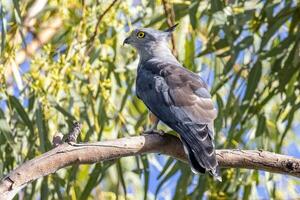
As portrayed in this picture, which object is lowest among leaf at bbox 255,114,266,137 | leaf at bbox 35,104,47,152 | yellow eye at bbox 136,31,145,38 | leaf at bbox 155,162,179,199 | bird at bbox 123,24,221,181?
leaf at bbox 255,114,266,137

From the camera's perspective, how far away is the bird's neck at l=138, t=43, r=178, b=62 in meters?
4.79

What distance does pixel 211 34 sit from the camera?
529cm

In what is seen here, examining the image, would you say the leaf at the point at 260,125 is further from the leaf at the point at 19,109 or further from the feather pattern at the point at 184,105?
the leaf at the point at 19,109

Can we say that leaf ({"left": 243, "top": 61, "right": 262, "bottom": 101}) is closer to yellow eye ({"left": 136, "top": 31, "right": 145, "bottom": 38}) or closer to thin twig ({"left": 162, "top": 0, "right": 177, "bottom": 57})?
thin twig ({"left": 162, "top": 0, "right": 177, "bottom": 57})

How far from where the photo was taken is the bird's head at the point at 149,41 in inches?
191

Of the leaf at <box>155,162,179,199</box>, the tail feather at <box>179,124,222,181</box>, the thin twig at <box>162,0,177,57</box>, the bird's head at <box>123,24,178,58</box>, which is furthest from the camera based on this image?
the thin twig at <box>162,0,177,57</box>

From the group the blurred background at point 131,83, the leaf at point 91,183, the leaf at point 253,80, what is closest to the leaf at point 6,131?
the blurred background at point 131,83

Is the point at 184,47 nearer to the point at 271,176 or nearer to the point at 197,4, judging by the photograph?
the point at 197,4

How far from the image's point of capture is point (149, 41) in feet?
16.0

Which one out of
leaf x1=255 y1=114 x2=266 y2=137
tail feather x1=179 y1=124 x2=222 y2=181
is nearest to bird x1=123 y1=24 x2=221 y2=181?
tail feather x1=179 y1=124 x2=222 y2=181

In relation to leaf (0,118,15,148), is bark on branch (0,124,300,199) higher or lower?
higher

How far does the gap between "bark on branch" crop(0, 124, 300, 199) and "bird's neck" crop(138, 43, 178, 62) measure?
1.06 metres

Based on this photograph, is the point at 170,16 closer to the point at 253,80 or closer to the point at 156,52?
the point at 156,52

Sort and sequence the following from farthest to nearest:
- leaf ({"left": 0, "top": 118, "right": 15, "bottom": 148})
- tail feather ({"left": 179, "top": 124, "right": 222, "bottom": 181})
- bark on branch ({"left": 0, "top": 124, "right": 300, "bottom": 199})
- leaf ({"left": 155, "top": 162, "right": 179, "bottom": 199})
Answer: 1. leaf ({"left": 155, "top": 162, "right": 179, "bottom": 199})
2. leaf ({"left": 0, "top": 118, "right": 15, "bottom": 148})
3. tail feather ({"left": 179, "top": 124, "right": 222, "bottom": 181})
4. bark on branch ({"left": 0, "top": 124, "right": 300, "bottom": 199})
